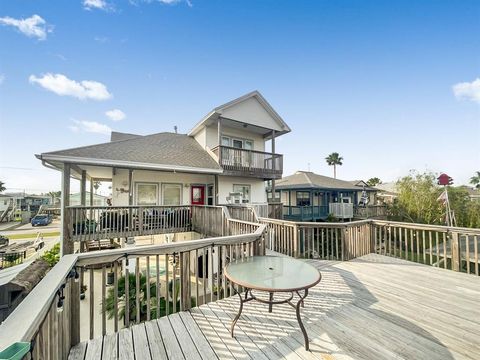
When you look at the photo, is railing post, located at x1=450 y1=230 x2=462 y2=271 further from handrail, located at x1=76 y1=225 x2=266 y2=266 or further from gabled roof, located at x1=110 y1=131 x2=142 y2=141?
gabled roof, located at x1=110 y1=131 x2=142 y2=141

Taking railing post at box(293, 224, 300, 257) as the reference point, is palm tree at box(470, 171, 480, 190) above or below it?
above

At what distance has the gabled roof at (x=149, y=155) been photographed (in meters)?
7.68

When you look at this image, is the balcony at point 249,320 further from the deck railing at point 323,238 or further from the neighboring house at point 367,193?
the neighboring house at point 367,193

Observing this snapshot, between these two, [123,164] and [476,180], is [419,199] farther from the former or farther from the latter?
[476,180]

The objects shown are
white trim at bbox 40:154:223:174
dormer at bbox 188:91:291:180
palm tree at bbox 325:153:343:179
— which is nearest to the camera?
white trim at bbox 40:154:223:174

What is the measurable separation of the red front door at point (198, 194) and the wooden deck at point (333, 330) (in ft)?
27.2

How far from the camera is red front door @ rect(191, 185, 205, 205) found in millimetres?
11336

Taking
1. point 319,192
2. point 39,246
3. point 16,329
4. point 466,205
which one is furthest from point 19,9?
point 466,205

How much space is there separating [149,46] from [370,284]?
12.8m

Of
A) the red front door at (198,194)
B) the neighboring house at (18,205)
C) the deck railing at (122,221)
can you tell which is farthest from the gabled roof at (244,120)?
the neighboring house at (18,205)

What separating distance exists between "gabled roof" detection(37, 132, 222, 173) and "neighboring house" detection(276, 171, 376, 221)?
8.99m

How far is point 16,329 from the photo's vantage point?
3.23 feet

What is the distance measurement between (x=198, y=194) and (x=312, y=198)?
42.5 ft

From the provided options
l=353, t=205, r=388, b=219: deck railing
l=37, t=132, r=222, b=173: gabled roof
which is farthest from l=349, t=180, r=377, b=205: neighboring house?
l=37, t=132, r=222, b=173: gabled roof
